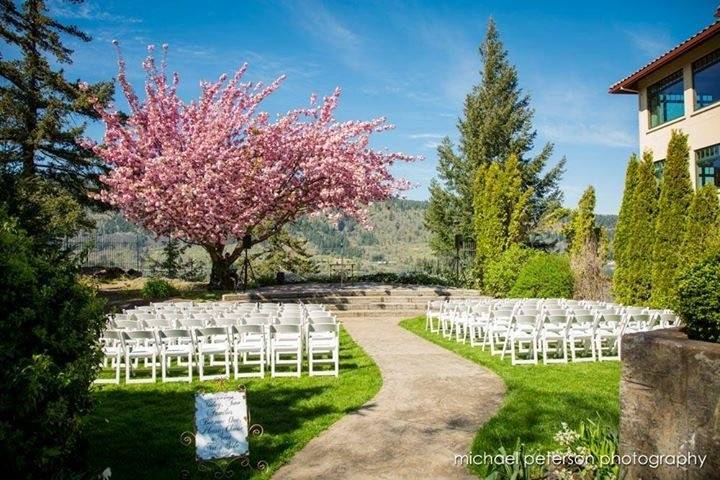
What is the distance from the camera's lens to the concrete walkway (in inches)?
204

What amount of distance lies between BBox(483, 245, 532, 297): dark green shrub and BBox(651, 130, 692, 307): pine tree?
21.2 feet

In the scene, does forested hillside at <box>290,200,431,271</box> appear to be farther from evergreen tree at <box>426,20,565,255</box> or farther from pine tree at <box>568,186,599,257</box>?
pine tree at <box>568,186,599,257</box>

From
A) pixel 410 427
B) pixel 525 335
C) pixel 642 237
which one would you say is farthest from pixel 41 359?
pixel 642 237

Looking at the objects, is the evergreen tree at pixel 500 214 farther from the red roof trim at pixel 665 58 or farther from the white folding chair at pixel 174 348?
the white folding chair at pixel 174 348

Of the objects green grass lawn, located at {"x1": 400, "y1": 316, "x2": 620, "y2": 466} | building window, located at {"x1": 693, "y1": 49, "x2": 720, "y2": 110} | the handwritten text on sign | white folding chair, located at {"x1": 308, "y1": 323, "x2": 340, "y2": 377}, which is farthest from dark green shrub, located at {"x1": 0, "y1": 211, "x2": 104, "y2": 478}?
building window, located at {"x1": 693, "y1": 49, "x2": 720, "y2": 110}

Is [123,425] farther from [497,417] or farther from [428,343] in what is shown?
[428,343]

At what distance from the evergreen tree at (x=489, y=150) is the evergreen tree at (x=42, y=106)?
24.6m

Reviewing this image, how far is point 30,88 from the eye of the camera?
23.4 m

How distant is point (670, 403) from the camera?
3.86m

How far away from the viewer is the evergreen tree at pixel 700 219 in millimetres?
15484

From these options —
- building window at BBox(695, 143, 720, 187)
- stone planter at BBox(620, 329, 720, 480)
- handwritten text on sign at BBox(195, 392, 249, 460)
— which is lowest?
handwritten text on sign at BBox(195, 392, 249, 460)

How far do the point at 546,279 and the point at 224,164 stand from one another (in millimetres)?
12888

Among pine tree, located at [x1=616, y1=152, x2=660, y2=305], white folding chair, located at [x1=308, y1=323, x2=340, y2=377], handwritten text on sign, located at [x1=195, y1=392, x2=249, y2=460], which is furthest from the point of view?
pine tree, located at [x1=616, y1=152, x2=660, y2=305]

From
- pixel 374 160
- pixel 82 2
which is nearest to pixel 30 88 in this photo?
pixel 82 2
